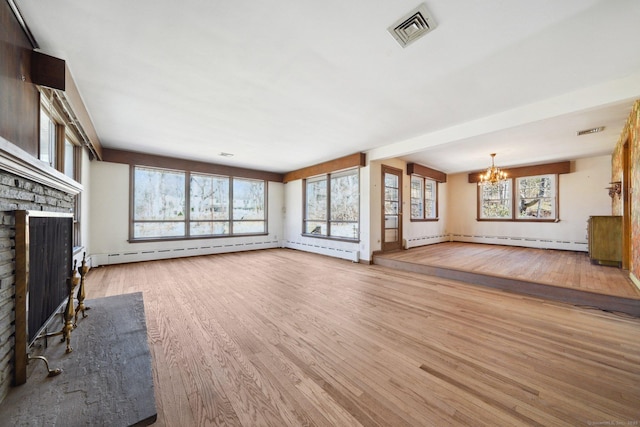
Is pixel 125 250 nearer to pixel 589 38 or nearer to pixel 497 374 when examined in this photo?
pixel 497 374

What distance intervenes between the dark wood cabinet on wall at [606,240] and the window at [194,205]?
26.0ft

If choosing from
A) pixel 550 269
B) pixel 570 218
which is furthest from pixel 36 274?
pixel 570 218

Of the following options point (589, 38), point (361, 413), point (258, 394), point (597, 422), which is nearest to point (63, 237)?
point (258, 394)

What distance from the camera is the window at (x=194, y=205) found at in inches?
235

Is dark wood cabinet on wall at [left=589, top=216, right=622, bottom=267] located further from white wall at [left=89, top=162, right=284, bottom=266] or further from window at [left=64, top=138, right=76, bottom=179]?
window at [left=64, top=138, right=76, bottom=179]

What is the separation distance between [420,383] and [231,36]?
121 inches

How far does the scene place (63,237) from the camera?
2250mm

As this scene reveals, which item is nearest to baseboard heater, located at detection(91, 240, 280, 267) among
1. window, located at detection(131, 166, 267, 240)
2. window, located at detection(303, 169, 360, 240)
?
window, located at detection(131, 166, 267, 240)

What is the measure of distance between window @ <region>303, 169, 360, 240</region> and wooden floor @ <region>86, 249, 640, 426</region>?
9.40 feet

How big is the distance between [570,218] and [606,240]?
2.54m

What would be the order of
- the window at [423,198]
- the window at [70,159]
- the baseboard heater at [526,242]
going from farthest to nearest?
the window at [423,198], the baseboard heater at [526,242], the window at [70,159]

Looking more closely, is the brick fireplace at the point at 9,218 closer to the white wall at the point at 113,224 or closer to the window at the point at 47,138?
the window at the point at 47,138

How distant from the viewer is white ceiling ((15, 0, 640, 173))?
6.04 ft

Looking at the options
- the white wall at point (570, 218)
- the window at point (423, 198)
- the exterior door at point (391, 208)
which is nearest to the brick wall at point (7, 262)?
the exterior door at point (391, 208)
